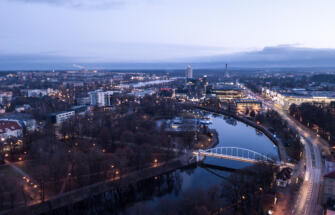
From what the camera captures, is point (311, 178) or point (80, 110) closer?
point (311, 178)

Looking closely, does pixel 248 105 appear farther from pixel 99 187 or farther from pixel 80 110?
pixel 99 187

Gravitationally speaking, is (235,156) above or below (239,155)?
above

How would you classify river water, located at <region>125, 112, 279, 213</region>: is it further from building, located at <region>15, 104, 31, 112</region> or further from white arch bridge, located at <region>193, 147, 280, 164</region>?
building, located at <region>15, 104, 31, 112</region>

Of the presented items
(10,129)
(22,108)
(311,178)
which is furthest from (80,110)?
(311,178)

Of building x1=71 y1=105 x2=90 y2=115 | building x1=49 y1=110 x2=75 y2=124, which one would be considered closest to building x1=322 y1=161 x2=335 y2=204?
building x1=49 y1=110 x2=75 y2=124

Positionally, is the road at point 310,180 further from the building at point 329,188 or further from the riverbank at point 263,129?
the riverbank at point 263,129

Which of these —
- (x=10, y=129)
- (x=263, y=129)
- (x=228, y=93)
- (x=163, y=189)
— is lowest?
(x=163, y=189)

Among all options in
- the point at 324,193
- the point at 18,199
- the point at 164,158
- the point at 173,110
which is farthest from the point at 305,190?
the point at 173,110
